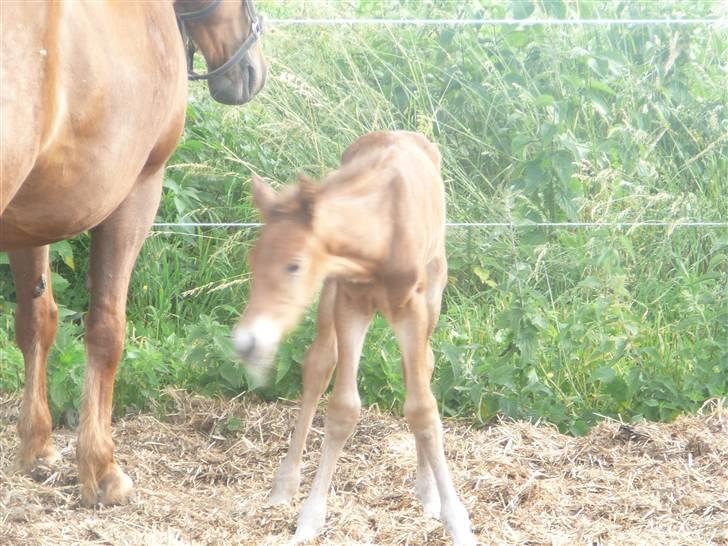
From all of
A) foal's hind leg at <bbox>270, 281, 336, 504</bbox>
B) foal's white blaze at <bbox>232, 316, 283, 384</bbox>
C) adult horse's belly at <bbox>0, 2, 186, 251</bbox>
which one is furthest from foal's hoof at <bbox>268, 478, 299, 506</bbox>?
foal's white blaze at <bbox>232, 316, 283, 384</bbox>

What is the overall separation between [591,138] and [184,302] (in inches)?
86.1

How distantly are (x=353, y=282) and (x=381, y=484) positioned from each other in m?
1.00

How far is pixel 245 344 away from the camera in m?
2.47

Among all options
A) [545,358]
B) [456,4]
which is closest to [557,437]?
[545,358]

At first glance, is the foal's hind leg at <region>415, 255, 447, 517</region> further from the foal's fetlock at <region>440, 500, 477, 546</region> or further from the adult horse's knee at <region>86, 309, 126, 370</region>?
the adult horse's knee at <region>86, 309, 126, 370</region>

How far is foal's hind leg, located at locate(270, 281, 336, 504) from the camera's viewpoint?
351 cm

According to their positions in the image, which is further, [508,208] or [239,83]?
[508,208]

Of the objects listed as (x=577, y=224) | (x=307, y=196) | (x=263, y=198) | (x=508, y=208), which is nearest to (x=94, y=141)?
(x=263, y=198)

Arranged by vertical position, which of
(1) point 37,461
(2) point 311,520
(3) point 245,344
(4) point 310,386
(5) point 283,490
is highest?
(3) point 245,344

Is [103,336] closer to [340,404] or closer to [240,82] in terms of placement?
[340,404]

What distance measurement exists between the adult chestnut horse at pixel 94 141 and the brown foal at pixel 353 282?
499 mm

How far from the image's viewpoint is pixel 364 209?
9.50ft

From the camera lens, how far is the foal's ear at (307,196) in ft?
8.53

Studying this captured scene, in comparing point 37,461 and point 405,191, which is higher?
point 405,191
